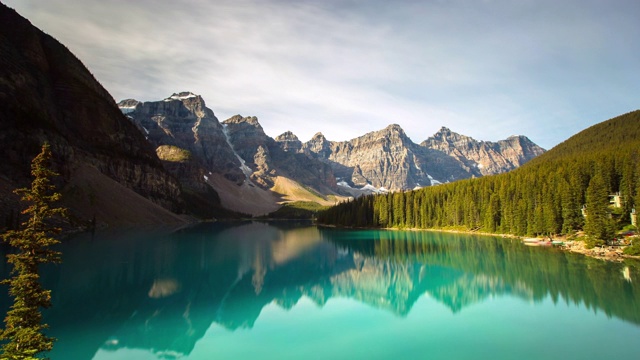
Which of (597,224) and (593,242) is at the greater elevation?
(597,224)

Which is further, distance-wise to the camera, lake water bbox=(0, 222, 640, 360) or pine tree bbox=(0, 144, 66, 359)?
lake water bbox=(0, 222, 640, 360)

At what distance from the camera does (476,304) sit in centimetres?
3062

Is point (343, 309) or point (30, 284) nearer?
point (30, 284)

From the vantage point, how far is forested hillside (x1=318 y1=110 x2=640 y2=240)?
6788 centimetres

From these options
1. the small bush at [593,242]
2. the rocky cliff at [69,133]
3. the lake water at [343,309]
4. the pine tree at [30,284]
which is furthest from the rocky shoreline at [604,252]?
the rocky cliff at [69,133]

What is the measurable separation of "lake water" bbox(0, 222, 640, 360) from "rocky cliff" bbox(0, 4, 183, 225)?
5129 centimetres

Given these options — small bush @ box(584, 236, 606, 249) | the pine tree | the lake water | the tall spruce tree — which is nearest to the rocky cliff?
the lake water

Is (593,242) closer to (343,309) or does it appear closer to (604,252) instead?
(604,252)

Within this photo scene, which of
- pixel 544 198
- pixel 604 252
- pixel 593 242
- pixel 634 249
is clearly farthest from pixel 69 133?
pixel 634 249

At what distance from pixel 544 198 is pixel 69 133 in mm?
154409

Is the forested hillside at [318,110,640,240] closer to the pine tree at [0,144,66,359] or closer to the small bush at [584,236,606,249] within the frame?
the small bush at [584,236,606,249]

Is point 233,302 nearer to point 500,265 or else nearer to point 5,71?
point 500,265

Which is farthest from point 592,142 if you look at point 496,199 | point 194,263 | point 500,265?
point 194,263

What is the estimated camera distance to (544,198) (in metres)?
78.4
